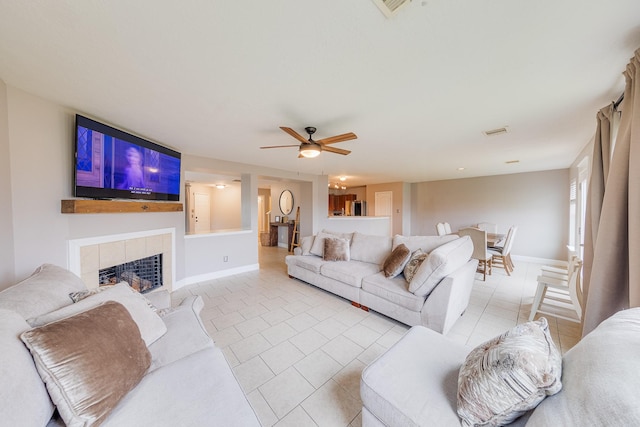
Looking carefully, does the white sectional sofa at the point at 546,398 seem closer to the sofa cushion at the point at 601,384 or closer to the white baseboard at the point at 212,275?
the sofa cushion at the point at 601,384

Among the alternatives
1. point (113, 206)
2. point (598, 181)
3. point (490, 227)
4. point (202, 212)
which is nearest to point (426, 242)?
point (598, 181)

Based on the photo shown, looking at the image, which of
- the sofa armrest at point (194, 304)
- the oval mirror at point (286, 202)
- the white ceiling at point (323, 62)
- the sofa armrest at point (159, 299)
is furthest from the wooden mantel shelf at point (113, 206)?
the oval mirror at point (286, 202)

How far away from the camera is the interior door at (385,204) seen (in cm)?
777

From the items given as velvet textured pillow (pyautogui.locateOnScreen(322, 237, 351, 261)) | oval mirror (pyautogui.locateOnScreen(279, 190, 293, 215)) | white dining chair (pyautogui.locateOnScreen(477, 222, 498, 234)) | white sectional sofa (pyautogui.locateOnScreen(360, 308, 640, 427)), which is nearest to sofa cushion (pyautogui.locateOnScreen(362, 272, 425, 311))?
velvet textured pillow (pyautogui.locateOnScreen(322, 237, 351, 261))

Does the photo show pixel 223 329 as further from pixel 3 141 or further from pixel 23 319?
pixel 3 141

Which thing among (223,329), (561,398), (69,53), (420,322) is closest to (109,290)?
(223,329)

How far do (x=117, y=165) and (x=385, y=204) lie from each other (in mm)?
7243

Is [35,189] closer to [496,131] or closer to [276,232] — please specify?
[496,131]

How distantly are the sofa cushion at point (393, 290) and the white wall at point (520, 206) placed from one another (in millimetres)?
5064

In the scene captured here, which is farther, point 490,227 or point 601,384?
point 490,227

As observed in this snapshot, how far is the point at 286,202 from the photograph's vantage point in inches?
276

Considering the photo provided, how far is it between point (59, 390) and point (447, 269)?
2.65m

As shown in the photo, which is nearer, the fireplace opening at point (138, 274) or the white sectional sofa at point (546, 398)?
the white sectional sofa at point (546, 398)

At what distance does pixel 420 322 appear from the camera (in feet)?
7.41
